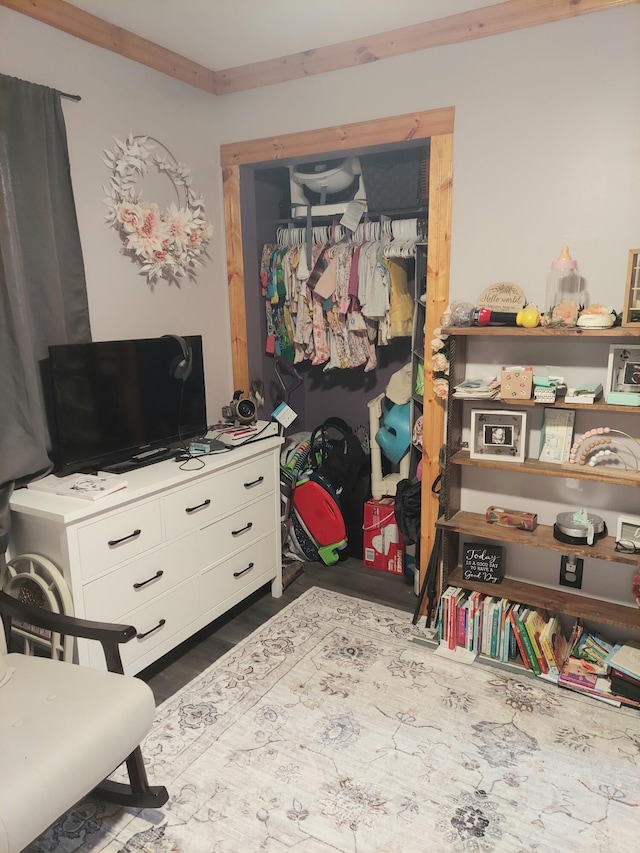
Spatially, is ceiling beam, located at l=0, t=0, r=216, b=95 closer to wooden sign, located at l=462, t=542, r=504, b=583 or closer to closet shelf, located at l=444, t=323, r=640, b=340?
closet shelf, located at l=444, t=323, r=640, b=340

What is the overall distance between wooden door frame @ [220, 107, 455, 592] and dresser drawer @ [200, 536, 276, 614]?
2.54 feet

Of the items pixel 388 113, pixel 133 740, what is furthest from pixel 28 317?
pixel 388 113

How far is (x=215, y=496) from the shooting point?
104 inches

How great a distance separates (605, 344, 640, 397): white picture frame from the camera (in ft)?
7.24

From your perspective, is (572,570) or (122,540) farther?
(572,570)

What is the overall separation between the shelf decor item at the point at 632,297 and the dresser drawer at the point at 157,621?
198cm

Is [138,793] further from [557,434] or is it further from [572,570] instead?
[557,434]

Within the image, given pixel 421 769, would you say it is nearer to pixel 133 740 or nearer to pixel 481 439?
pixel 133 740

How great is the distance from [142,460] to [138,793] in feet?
4.10

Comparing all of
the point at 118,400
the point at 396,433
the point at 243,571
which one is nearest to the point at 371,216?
the point at 396,433

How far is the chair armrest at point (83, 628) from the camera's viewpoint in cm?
176

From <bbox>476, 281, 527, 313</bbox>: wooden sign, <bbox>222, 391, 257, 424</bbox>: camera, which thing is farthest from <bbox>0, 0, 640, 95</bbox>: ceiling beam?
<bbox>222, 391, 257, 424</bbox>: camera

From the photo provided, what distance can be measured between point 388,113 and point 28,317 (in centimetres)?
176

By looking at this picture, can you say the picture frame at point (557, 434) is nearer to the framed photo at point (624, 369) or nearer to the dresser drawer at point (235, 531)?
the framed photo at point (624, 369)
